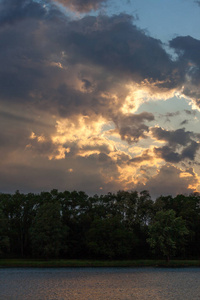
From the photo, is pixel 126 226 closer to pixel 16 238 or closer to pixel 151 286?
pixel 16 238

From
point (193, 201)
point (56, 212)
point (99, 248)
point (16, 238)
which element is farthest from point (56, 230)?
point (193, 201)

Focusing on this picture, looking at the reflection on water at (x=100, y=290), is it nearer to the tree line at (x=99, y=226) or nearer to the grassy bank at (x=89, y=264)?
the grassy bank at (x=89, y=264)

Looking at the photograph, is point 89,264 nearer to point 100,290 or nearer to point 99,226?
point 99,226

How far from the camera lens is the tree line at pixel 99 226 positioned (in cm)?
11744

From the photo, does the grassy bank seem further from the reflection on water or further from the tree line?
the reflection on water

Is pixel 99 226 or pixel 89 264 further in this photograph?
pixel 99 226

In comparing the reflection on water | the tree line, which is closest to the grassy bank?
the tree line

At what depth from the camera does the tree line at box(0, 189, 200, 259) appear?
11744 centimetres

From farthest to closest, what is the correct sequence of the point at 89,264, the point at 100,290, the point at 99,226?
the point at 99,226 → the point at 89,264 → the point at 100,290

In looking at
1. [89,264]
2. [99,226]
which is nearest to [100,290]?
[89,264]

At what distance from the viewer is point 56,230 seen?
118750 mm

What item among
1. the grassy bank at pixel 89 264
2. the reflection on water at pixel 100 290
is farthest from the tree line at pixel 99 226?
the reflection on water at pixel 100 290

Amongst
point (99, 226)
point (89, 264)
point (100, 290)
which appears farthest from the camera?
point (99, 226)

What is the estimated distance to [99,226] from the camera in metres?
125
